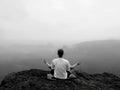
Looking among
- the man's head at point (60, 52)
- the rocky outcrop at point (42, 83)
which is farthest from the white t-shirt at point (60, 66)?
the rocky outcrop at point (42, 83)

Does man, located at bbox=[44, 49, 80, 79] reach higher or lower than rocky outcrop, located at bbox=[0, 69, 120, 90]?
higher

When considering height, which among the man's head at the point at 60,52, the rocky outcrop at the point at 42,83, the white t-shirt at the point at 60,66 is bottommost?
the rocky outcrop at the point at 42,83

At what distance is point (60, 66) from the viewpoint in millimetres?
13562

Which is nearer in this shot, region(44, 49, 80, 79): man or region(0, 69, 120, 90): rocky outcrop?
region(44, 49, 80, 79): man

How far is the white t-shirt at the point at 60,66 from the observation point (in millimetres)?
13592

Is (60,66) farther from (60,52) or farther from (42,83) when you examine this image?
(42,83)

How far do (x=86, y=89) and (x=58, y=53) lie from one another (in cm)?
390

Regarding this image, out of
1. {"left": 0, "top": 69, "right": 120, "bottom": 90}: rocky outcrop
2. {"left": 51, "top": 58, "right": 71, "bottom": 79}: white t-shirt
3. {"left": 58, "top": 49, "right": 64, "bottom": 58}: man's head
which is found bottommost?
{"left": 0, "top": 69, "right": 120, "bottom": 90}: rocky outcrop

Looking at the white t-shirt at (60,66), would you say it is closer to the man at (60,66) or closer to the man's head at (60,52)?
the man at (60,66)

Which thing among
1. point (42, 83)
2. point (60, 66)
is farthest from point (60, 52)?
point (42, 83)

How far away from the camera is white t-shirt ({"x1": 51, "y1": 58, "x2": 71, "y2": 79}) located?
44.6ft

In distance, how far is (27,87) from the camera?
14805mm

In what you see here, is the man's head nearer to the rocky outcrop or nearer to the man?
the man

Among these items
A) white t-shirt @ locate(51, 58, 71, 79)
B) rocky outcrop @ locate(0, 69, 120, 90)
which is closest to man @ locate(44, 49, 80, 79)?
white t-shirt @ locate(51, 58, 71, 79)
